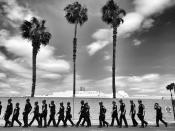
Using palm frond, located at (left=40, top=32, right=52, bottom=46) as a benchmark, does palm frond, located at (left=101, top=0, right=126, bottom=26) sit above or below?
above

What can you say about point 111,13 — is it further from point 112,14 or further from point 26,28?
point 26,28

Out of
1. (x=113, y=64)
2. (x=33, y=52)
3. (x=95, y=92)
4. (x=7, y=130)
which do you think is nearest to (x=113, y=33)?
(x=113, y=64)

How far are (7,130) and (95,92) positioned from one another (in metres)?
72.6

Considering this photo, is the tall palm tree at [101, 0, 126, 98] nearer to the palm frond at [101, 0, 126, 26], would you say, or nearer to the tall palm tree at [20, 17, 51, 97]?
the palm frond at [101, 0, 126, 26]

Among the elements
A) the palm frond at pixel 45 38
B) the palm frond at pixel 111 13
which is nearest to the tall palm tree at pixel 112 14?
the palm frond at pixel 111 13

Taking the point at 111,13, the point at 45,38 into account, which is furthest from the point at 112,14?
the point at 45,38

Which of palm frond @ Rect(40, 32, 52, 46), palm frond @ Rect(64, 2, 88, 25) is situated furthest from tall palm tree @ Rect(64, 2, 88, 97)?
palm frond @ Rect(40, 32, 52, 46)

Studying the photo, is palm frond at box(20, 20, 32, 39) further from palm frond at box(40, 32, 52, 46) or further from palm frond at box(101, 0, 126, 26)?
palm frond at box(101, 0, 126, 26)

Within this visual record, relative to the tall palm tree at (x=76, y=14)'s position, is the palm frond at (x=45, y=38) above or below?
below

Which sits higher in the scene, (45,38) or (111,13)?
(111,13)

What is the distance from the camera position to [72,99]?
952 inches

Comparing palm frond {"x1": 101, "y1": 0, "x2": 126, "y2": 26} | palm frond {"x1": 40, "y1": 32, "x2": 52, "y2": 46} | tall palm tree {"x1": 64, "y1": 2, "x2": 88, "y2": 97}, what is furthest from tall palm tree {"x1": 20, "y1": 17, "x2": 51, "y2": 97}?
palm frond {"x1": 101, "y1": 0, "x2": 126, "y2": 26}

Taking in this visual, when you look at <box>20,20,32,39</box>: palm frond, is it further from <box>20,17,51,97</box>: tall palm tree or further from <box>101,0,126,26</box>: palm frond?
<box>101,0,126,26</box>: palm frond

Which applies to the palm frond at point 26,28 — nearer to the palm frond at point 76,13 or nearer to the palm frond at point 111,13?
the palm frond at point 76,13
